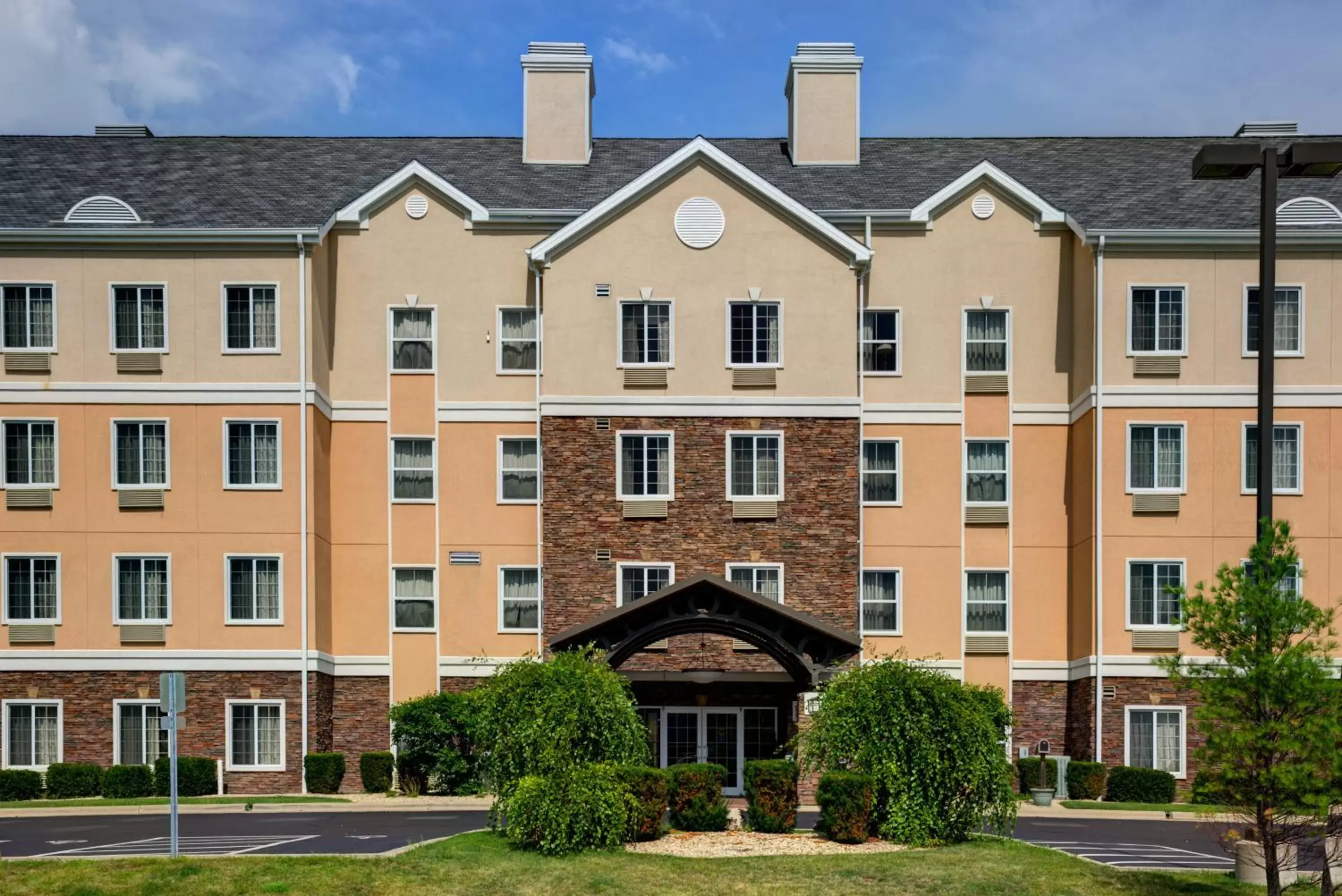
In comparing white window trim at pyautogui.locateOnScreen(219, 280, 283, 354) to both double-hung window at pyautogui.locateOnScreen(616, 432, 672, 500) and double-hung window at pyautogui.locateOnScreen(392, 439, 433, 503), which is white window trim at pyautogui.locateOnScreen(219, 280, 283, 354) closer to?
double-hung window at pyautogui.locateOnScreen(392, 439, 433, 503)

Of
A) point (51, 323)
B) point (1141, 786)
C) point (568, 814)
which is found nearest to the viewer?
point (568, 814)

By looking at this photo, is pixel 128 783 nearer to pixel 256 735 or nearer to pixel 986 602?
pixel 256 735

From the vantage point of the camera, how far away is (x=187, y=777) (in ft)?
114

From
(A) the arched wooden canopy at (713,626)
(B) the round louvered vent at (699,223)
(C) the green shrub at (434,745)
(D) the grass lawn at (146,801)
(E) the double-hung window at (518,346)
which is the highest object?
(B) the round louvered vent at (699,223)

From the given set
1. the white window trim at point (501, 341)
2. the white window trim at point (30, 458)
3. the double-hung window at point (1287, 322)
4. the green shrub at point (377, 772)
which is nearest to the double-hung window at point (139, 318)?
the white window trim at point (30, 458)

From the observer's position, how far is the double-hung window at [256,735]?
35875 mm

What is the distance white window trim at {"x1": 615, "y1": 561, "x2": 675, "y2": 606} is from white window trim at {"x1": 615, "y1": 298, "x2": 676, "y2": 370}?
435cm

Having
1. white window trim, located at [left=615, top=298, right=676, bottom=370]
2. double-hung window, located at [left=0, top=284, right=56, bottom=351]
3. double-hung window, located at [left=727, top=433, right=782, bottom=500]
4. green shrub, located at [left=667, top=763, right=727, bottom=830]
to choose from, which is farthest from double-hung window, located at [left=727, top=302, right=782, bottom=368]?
double-hung window, located at [left=0, top=284, right=56, bottom=351]

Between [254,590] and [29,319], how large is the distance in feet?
25.9

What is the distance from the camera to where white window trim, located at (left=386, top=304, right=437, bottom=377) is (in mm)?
38062

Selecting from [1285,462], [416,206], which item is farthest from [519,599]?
[1285,462]

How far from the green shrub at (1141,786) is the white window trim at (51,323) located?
2508 cm

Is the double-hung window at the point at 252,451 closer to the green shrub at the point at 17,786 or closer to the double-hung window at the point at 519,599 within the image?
the double-hung window at the point at 519,599

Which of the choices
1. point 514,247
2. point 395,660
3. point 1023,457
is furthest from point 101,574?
point 1023,457
